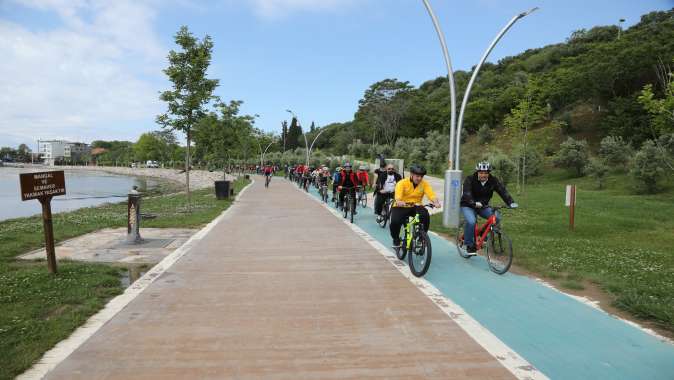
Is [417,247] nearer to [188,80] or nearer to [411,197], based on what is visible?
[411,197]

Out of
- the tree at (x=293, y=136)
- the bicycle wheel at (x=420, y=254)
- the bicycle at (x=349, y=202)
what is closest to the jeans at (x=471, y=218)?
the bicycle wheel at (x=420, y=254)

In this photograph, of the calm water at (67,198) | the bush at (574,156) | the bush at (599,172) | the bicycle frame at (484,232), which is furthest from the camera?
the bush at (574,156)

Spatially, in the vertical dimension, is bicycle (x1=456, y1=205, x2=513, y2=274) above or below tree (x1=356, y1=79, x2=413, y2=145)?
below

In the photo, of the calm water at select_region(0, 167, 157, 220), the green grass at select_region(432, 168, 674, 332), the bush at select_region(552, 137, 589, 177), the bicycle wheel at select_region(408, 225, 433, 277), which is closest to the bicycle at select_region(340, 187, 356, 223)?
the green grass at select_region(432, 168, 674, 332)

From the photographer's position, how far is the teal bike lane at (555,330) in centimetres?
376

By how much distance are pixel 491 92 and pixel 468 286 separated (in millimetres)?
66192

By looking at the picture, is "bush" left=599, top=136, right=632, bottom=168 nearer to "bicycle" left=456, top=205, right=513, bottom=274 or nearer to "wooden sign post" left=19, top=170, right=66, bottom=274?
"bicycle" left=456, top=205, right=513, bottom=274

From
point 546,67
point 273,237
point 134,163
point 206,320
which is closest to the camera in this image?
point 206,320

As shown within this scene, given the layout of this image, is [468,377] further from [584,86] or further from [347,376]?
[584,86]

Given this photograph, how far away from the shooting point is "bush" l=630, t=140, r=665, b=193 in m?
22.3

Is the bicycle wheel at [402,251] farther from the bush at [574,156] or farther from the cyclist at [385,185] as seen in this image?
the bush at [574,156]

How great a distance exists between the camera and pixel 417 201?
7660 millimetres

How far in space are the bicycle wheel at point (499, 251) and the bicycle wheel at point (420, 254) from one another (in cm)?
96

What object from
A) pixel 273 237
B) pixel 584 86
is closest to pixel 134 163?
pixel 584 86
